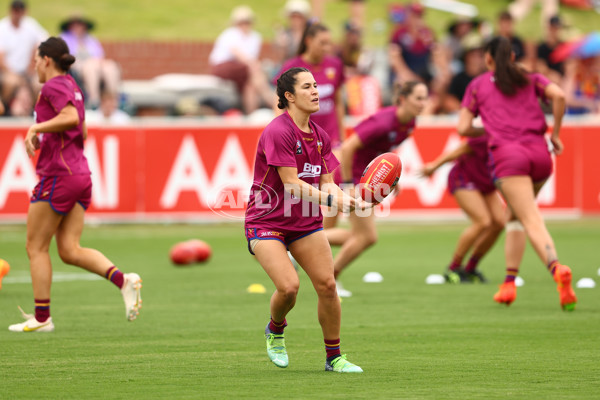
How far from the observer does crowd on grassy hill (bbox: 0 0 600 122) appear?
2027 centimetres

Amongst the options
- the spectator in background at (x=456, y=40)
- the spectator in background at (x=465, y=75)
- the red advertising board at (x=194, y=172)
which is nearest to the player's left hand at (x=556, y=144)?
the red advertising board at (x=194, y=172)

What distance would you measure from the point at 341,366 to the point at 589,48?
15.2 m

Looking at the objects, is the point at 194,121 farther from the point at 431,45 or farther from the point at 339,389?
the point at 339,389

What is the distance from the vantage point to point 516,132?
10.4 meters

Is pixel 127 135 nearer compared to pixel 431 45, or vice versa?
pixel 127 135

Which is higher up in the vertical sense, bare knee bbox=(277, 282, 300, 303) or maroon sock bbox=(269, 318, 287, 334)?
bare knee bbox=(277, 282, 300, 303)

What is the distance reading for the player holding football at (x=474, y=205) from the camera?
485 inches

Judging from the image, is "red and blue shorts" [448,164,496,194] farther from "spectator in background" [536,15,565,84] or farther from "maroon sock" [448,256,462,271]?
"spectator in background" [536,15,565,84]

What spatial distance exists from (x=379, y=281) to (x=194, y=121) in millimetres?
6973

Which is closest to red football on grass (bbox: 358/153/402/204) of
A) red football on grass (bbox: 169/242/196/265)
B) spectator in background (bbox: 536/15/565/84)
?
red football on grass (bbox: 169/242/196/265)

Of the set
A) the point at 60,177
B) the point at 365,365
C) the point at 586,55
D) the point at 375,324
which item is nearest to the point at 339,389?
the point at 365,365

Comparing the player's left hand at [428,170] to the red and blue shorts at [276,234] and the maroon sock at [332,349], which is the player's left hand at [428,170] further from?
the maroon sock at [332,349]

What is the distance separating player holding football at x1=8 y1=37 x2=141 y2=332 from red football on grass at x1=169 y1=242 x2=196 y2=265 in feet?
15.9

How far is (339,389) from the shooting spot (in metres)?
6.65
